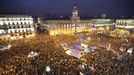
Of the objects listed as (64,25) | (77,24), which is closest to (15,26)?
(64,25)

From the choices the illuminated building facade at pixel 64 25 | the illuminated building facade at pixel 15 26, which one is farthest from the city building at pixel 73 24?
the illuminated building facade at pixel 15 26

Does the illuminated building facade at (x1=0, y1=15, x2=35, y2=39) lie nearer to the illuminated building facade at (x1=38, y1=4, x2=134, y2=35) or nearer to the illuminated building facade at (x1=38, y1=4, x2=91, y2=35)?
the illuminated building facade at (x1=38, y1=4, x2=134, y2=35)

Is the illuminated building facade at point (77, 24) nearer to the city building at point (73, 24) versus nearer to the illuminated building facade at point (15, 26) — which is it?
the city building at point (73, 24)

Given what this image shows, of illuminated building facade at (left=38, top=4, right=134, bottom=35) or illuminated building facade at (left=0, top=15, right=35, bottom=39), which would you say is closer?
illuminated building facade at (left=0, top=15, right=35, bottom=39)

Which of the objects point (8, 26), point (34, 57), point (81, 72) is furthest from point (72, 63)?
point (8, 26)

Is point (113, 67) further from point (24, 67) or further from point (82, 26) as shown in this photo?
point (82, 26)

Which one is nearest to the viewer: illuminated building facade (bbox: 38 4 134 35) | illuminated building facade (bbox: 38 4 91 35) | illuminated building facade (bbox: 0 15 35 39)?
illuminated building facade (bbox: 0 15 35 39)

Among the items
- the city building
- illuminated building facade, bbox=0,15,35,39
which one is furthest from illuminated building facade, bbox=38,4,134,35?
illuminated building facade, bbox=0,15,35,39

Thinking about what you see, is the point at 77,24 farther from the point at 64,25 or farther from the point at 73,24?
the point at 64,25
